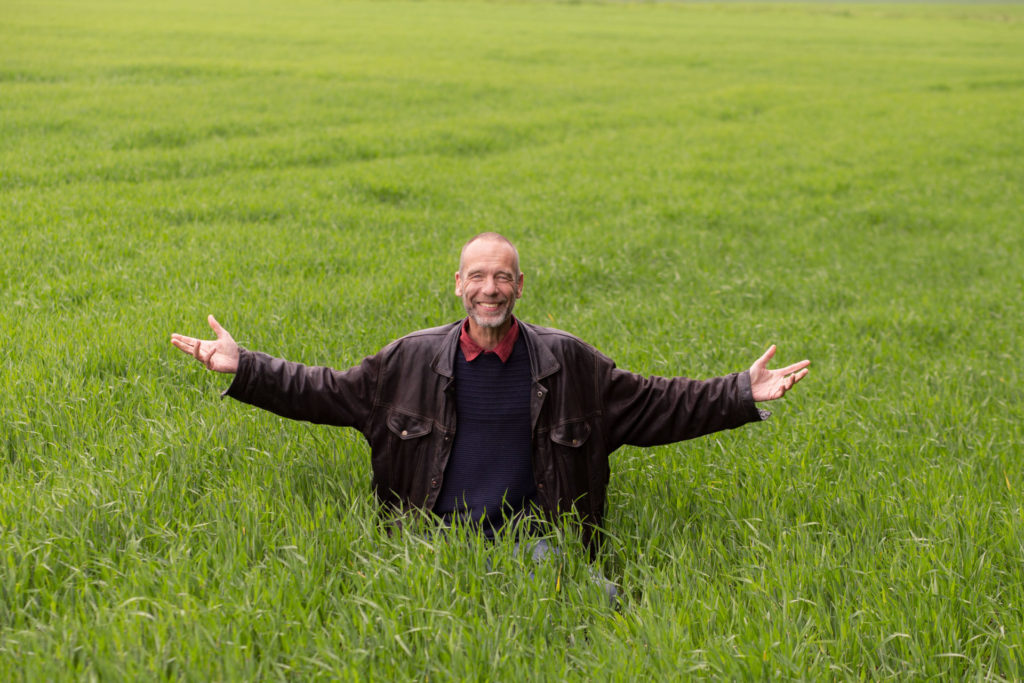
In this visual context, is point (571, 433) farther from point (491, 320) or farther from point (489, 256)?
point (489, 256)

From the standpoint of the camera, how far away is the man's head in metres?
3.58

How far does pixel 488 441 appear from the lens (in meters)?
3.69

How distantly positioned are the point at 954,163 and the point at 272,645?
18.1m

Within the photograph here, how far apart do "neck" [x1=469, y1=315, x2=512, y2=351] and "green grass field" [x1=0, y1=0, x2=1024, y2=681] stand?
32.2 inches

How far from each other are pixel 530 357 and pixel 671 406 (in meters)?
0.63

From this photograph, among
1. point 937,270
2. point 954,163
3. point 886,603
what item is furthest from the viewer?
point 954,163

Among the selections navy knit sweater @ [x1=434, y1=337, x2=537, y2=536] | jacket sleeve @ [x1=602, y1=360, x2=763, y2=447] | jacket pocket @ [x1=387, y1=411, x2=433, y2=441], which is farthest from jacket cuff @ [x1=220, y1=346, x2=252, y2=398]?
jacket sleeve @ [x1=602, y1=360, x2=763, y2=447]

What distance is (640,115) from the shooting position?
69.8ft

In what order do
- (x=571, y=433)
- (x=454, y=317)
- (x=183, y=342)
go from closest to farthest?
(x=183, y=342)
(x=571, y=433)
(x=454, y=317)

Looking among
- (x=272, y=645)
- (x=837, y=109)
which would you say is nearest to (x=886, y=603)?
(x=272, y=645)

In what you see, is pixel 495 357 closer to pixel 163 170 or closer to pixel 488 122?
pixel 163 170

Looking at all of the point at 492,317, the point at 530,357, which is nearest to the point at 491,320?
the point at 492,317

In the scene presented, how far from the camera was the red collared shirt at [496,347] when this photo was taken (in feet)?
12.2

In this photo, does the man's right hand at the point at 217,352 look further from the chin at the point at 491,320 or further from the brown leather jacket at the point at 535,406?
the chin at the point at 491,320
